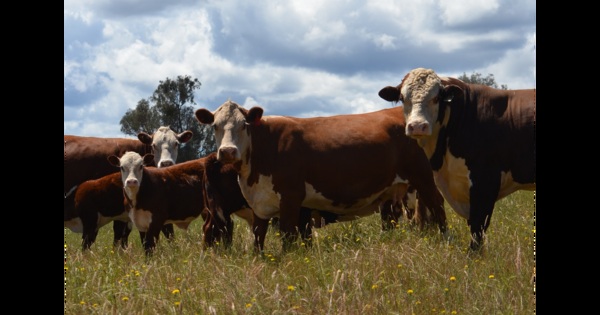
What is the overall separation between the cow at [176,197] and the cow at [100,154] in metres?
1.26

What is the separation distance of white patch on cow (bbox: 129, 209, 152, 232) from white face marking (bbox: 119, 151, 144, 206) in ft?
0.50

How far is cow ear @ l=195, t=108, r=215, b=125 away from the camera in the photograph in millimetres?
9453

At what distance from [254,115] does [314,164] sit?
1.02 m

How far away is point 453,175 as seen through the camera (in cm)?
767

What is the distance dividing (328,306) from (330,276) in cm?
102

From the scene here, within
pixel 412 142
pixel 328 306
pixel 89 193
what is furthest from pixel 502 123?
pixel 89 193

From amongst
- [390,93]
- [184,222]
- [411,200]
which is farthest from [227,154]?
[411,200]

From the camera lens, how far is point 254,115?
30.6 ft

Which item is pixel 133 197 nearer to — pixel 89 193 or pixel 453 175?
pixel 89 193

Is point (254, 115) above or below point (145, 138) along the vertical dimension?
above

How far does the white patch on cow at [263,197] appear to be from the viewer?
30.3 feet

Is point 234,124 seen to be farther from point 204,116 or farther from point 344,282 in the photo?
point 344,282

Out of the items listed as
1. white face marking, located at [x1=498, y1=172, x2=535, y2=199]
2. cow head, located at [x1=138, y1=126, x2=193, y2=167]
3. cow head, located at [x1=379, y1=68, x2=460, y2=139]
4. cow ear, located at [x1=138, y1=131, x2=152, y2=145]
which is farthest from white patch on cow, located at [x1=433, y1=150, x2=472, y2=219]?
cow ear, located at [x1=138, y1=131, x2=152, y2=145]

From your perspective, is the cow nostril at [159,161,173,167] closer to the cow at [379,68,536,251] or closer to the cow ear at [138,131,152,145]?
the cow ear at [138,131,152,145]
